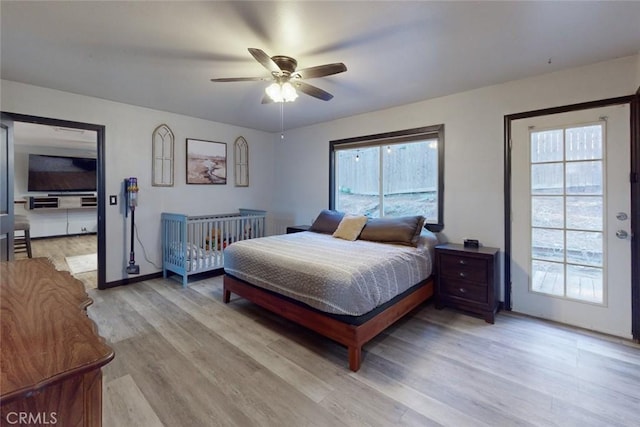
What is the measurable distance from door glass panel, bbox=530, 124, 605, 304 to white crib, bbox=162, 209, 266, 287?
3.78 meters

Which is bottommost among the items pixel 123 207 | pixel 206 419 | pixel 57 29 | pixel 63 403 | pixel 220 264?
pixel 206 419

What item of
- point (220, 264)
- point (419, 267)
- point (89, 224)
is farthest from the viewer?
point (89, 224)

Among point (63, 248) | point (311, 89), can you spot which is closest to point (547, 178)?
point (311, 89)

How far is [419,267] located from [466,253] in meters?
0.51

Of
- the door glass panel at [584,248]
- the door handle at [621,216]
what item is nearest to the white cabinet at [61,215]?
the door glass panel at [584,248]

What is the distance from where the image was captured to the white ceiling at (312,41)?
6.23 feet

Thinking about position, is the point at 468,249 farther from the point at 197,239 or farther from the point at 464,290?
the point at 197,239

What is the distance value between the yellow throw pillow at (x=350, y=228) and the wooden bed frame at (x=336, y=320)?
3.23 ft

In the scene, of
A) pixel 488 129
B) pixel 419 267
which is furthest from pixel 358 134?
pixel 419 267

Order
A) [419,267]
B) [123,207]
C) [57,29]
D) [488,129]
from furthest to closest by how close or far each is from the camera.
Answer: [123,207] < [488,129] < [419,267] < [57,29]

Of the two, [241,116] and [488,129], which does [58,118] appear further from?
[488,129]

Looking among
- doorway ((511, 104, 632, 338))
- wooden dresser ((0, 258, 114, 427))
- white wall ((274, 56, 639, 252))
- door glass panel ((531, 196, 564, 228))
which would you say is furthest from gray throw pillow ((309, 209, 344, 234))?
wooden dresser ((0, 258, 114, 427))

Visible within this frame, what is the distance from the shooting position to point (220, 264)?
430 centimetres

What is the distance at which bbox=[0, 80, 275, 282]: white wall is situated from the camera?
3.31m
